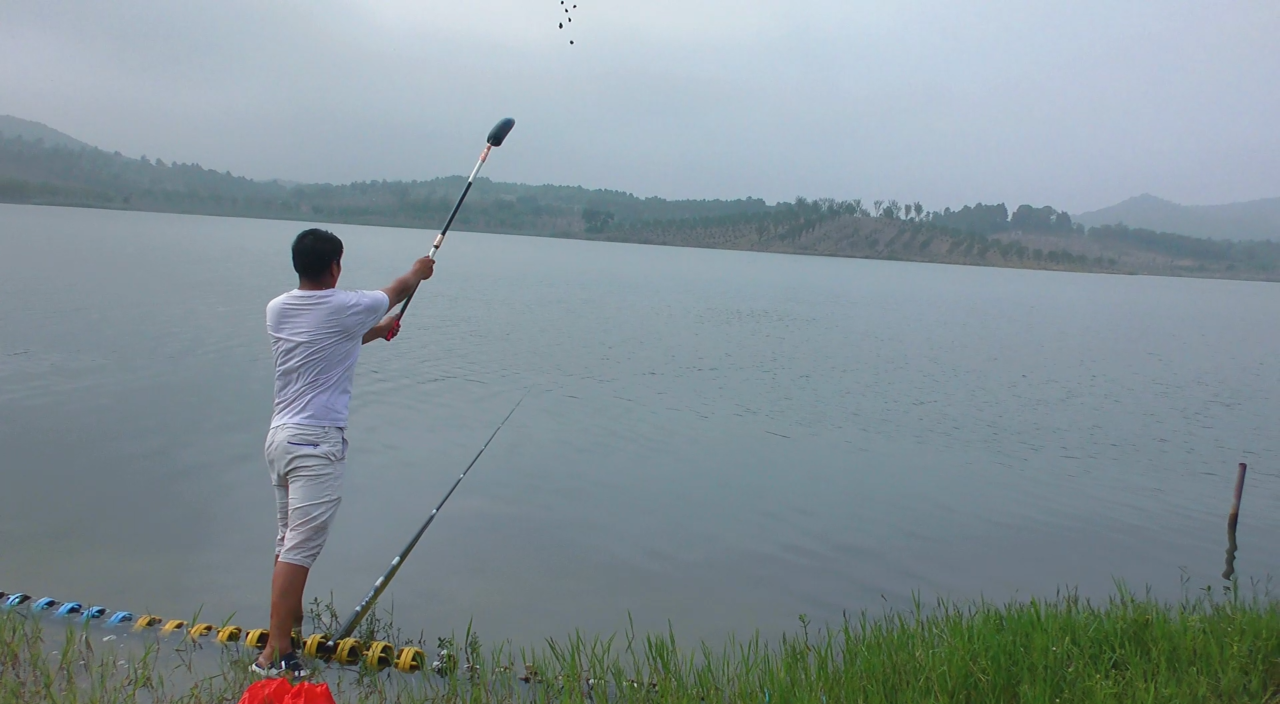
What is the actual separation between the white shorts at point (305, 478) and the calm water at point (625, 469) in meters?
1.94

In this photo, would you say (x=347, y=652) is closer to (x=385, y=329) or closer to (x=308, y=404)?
(x=308, y=404)

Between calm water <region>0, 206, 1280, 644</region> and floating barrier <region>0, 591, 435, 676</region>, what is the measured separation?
77 centimetres

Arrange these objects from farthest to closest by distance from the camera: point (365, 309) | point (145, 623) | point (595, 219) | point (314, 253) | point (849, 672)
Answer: point (595, 219)
point (145, 623)
point (849, 672)
point (365, 309)
point (314, 253)

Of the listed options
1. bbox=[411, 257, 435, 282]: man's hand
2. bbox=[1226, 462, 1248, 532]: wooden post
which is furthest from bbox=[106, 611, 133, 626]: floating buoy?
bbox=[1226, 462, 1248, 532]: wooden post

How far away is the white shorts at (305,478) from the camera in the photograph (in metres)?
3.97

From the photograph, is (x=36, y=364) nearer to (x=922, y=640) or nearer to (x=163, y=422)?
(x=163, y=422)

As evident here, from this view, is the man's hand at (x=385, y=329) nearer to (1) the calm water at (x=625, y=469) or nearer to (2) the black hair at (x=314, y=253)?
(2) the black hair at (x=314, y=253)

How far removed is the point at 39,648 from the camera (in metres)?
4.34

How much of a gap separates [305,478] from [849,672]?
269 centimetres

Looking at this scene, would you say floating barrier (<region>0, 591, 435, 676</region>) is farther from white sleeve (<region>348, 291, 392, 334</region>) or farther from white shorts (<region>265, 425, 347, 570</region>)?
white sleeve (<region>348, 291, 392, 334</region>)

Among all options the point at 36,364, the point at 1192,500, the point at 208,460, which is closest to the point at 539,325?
the point at 36,364

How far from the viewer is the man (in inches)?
157

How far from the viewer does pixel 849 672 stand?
4.27m

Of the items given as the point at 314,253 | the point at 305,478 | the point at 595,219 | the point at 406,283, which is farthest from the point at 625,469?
the point at 595,219
